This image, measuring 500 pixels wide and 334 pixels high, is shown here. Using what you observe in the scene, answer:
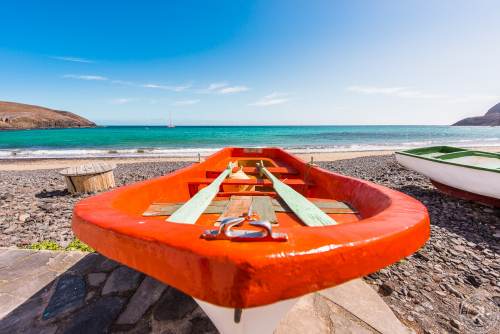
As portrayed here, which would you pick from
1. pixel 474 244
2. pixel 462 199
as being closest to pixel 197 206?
pixel 474 244

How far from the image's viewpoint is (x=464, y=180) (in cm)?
509

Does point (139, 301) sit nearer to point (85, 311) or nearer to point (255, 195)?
point (85, 311)

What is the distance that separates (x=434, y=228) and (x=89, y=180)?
28.0 feet

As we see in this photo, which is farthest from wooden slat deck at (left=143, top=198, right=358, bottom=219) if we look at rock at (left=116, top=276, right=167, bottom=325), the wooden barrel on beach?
the wooden barrel on beach

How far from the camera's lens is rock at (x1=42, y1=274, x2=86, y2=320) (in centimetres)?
221

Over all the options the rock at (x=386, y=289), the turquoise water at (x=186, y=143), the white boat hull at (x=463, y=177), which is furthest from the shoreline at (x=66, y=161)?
the rock at (x=386, y=289)

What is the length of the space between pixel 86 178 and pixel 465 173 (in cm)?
959

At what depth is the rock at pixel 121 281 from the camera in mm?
2530

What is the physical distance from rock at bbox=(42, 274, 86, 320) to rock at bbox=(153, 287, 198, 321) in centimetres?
80

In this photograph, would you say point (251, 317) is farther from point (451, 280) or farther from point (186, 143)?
point (186, 143)

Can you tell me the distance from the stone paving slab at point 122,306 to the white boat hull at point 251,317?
71 cm

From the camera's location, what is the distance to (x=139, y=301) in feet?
7.79

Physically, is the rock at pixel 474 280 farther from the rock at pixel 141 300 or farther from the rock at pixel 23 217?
the rock at pixel 23 217

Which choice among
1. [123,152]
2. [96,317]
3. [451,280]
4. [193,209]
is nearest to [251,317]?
[193,209]
